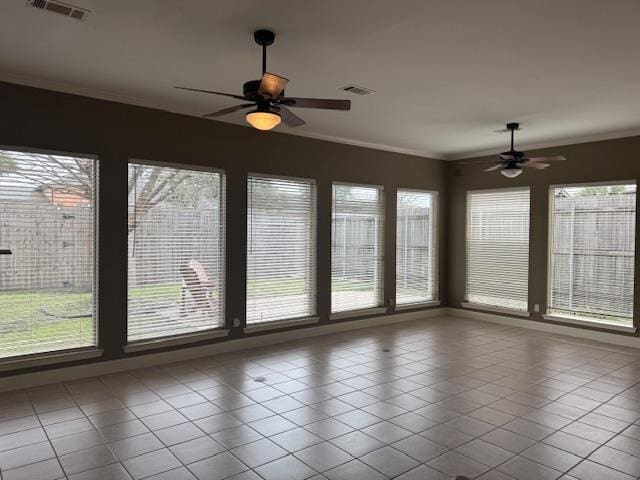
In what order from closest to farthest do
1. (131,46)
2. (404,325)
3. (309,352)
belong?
(131,46) < (309,352) < (404,325)

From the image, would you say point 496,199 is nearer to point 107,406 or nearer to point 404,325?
point 404,325

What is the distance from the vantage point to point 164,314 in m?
5.10

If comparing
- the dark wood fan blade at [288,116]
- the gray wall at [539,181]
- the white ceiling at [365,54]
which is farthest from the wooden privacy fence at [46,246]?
the gray wall at [539,181]

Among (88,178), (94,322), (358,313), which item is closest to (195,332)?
(94,322)

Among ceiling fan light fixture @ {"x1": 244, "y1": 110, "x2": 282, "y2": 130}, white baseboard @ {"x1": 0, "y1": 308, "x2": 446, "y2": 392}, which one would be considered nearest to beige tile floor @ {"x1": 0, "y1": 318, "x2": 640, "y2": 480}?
white baseboard @ {"x1": 0, "y1": 308, "x2": 446, "y2": 392}

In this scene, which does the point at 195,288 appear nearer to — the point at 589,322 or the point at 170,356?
the point at 170,356

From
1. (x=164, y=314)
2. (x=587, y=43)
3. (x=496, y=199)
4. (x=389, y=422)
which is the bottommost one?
(x=389, y=422)

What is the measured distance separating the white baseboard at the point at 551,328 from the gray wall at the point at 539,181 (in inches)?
5.2

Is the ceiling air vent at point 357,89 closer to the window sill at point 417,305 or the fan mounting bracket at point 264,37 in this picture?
the fan mounting bracket at point 264,37

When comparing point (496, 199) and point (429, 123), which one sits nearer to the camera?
point (429, 123)

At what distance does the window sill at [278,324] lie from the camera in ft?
19.0

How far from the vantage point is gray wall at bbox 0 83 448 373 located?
434 centimetres

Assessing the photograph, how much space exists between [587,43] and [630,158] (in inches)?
141

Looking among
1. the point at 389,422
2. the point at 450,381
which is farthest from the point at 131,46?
the point at 450,381
